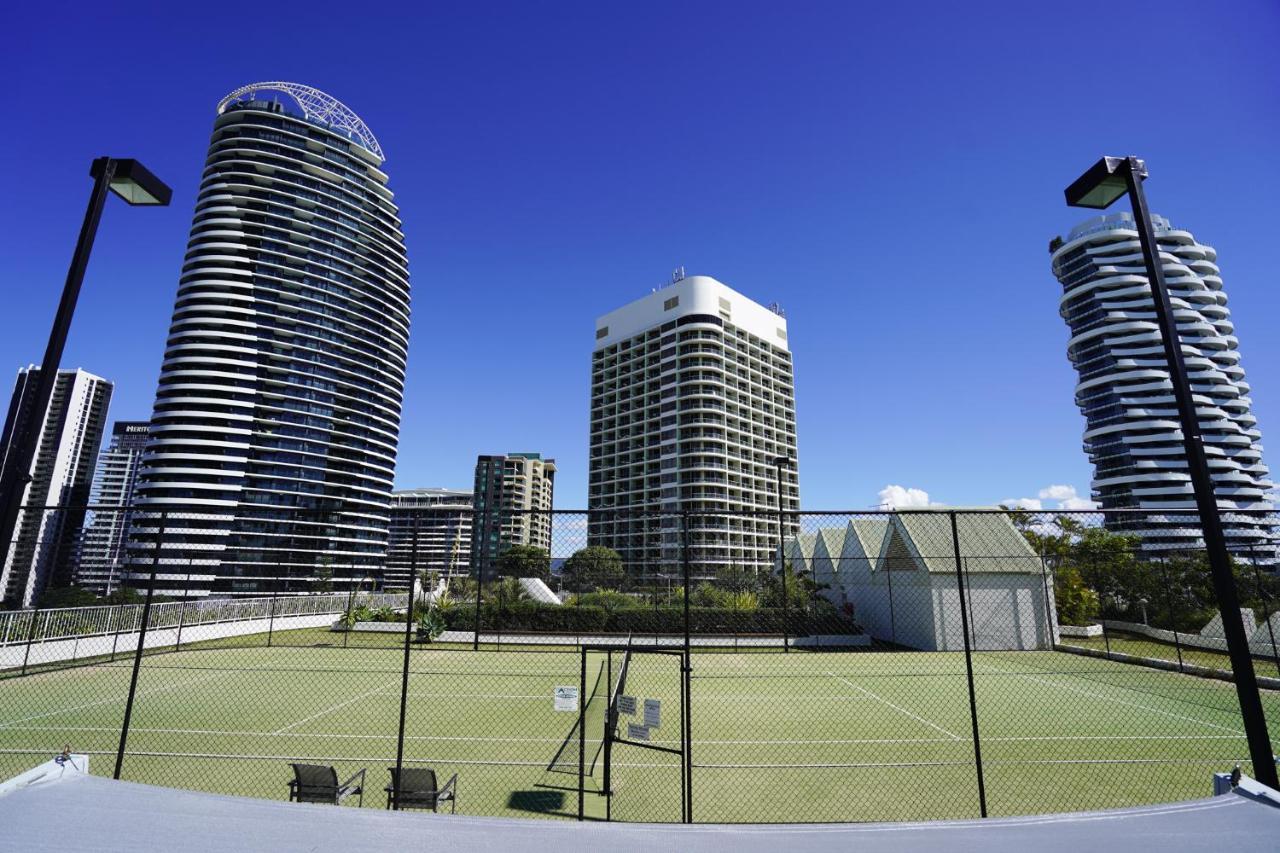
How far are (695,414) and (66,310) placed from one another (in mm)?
96522

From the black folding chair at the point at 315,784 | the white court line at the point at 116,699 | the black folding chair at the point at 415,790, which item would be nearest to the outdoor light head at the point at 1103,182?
the black folding chair at the point at 415,790

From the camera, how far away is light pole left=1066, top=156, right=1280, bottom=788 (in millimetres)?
4512

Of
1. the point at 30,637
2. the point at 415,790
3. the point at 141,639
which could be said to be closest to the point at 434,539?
the point at 30,637

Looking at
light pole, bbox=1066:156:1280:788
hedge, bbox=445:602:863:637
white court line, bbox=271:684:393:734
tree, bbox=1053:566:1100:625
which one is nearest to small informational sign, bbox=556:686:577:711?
light pole, bbox=1066:156:1280:788

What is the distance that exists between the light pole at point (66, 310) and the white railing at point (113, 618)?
14981mm

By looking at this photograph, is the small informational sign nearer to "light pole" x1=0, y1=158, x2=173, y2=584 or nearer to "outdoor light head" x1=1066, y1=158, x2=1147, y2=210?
"light pole" x1=0, y1=158, x2=173, y2=584

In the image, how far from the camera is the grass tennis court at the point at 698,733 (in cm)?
790

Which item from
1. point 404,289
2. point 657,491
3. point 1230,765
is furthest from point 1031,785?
point 404,289

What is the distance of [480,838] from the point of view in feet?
7.50

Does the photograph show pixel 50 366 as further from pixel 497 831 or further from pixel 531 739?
pixel 531 739

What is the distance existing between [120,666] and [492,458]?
588 ft

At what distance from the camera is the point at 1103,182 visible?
5.78 metres

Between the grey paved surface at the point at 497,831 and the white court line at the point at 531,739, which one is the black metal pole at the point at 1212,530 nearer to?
the grey paved surface at the point at 497,831

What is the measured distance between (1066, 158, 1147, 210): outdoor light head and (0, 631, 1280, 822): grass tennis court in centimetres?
715
